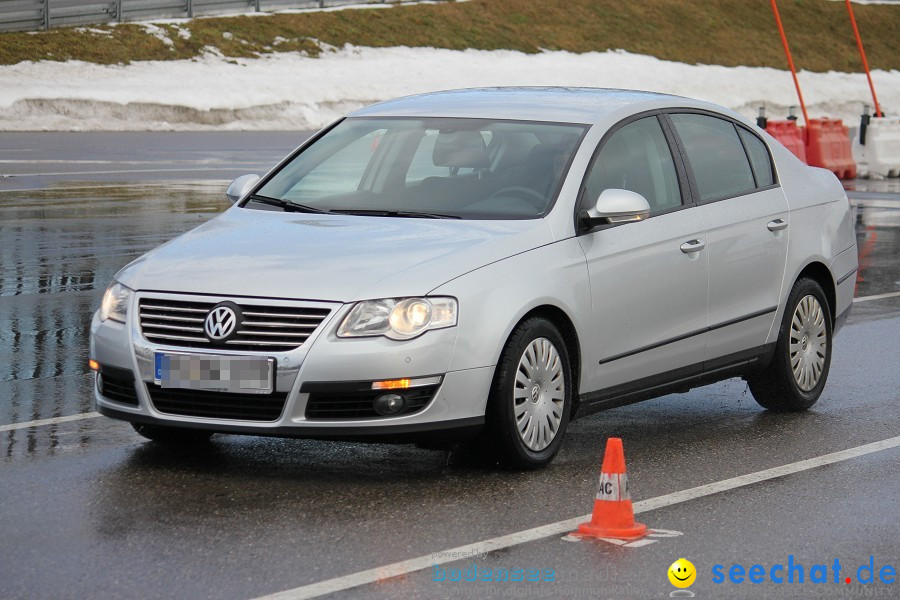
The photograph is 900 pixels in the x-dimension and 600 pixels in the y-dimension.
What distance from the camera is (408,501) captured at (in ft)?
19.7

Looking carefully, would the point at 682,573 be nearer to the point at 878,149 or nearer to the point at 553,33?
the point at 878,149

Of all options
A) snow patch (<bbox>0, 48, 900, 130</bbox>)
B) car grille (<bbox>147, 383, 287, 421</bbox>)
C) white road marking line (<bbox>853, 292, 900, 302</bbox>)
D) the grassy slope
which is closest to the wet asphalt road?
car grille (<bbox>147, 383, 287, 421</bbox>)

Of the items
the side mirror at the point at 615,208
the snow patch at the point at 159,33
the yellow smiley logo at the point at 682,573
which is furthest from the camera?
the snow patch at the point at 159,33

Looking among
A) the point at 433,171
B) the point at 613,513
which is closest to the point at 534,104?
the point at 433,171

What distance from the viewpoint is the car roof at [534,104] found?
24.5 feet

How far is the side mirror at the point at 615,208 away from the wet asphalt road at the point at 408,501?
104cm

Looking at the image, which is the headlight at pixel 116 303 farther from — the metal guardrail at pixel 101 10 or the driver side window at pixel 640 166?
the metal guardrail at pixel 101 10

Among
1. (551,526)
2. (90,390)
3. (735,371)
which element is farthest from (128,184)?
(551,526)

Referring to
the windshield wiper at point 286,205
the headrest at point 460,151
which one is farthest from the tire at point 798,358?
the windshield wiper at point 286,205

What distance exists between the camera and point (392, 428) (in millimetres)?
6094

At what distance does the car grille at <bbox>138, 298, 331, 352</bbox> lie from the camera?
19.6 feet

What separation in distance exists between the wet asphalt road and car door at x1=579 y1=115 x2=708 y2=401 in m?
0.39

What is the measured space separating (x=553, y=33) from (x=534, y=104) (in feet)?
190

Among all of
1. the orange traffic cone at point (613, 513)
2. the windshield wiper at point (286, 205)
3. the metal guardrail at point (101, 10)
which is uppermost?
the metal guardrail at point (101, 10)
